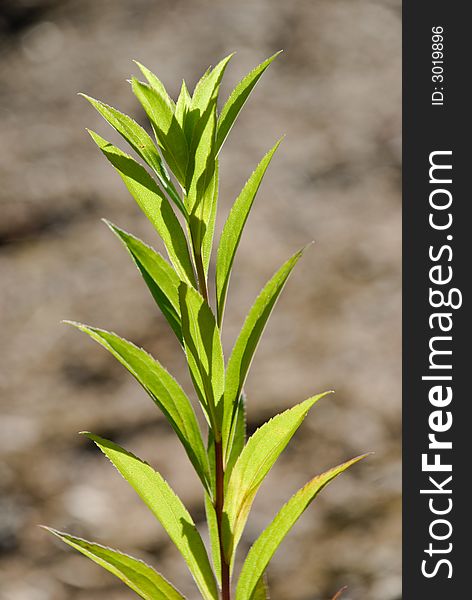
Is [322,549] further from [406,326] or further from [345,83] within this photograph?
[345,83]

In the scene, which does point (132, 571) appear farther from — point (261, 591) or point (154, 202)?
point (154, 202)

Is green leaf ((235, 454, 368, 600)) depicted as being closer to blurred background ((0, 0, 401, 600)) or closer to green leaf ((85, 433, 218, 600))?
green leaf ((85, 433, 218, 600))

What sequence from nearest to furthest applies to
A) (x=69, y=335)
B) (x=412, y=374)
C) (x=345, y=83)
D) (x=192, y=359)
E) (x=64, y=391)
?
(x=192, y=359), (x=412, y=374), (x=64, y=391), (x=69, y=335), (x=345, y=83)

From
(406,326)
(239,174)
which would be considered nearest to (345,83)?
(239,174)

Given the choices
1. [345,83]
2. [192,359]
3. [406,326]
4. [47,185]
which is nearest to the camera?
[192,359]

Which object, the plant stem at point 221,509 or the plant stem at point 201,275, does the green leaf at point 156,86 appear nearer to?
the plant stem at point 201,275

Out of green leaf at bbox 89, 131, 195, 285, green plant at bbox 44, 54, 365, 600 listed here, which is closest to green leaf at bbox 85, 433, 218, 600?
green plant at bbox 44, 54, 365, 600
